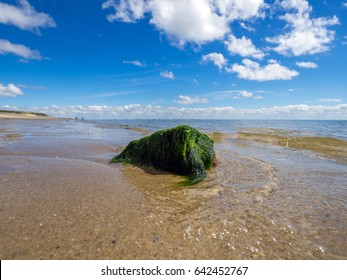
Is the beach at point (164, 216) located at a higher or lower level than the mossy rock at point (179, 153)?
lower

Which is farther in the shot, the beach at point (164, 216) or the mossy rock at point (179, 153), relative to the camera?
the mossy rock at point (179, 153)

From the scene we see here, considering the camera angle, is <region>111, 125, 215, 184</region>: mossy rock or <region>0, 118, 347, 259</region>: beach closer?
<region>0, 118, 347, 259</region>: beach

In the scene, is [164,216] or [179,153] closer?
[164,216]

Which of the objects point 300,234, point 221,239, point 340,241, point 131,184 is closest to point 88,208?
point 131,184

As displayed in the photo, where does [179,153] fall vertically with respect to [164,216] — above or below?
above

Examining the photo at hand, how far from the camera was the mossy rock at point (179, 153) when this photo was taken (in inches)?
282

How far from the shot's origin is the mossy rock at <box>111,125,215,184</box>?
7.16m

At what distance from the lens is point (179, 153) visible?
7.48 m

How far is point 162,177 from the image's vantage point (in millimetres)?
6930

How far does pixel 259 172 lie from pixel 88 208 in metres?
5.70

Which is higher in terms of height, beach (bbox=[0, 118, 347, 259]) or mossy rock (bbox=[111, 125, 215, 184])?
mossy rock (bbox=[111, 125, 215, 184])

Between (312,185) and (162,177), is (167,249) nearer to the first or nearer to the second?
(162,177)
